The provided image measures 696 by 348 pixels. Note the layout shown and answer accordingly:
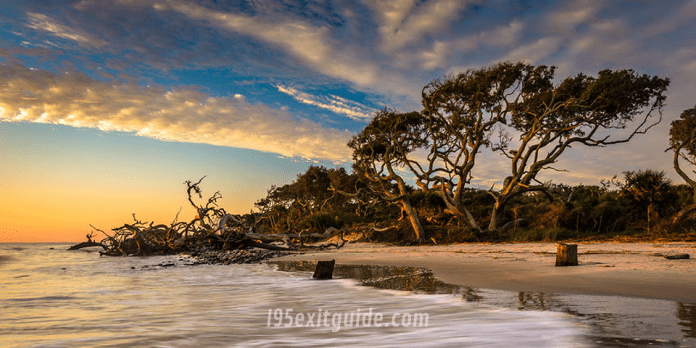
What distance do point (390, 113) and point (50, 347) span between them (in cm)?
2055

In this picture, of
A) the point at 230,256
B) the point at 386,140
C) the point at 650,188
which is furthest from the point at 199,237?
the point at 650,188

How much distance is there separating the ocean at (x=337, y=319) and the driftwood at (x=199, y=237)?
9917mm

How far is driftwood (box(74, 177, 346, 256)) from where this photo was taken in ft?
55.9

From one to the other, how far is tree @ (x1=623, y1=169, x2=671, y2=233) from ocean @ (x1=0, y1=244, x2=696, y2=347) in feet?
53.7

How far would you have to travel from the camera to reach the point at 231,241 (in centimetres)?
1694

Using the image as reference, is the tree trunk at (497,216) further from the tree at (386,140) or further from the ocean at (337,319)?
the ocean at (337,319)

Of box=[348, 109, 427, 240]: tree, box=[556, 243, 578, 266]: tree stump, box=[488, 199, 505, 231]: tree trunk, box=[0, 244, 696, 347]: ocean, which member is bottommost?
box=[0, 244, 696, 347]: ocean

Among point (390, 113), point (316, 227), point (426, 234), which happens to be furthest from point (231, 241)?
point (390, 113)

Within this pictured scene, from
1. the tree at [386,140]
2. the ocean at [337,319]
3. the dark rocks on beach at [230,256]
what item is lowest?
the dark rocks on beach at [230,256]

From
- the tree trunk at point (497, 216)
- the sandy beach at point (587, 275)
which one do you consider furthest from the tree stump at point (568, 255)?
the tree trunk at point (497, 216)

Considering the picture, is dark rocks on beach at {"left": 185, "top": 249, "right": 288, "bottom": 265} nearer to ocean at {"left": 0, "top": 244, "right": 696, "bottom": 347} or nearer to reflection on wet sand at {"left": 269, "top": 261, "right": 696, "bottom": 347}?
ocean at {"left": 0, "top": 244, "right": 696, "bottom": 347}

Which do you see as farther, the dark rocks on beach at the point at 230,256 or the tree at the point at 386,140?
the tree at the point at 386,140

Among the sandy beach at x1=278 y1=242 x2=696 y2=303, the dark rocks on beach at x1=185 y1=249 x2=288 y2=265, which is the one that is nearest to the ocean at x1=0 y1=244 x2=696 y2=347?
the sandy beach at x1=278 y1=242 x2=696 y2=303

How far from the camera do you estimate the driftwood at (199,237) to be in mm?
17031
